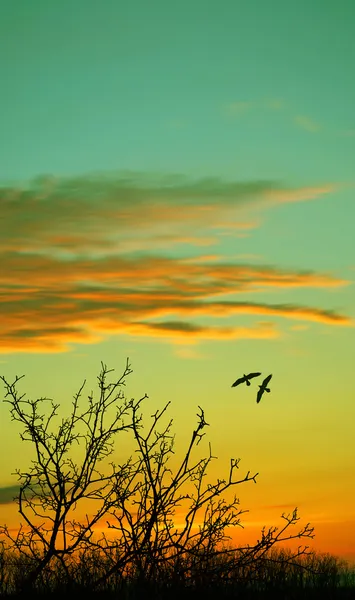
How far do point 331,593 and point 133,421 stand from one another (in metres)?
6.16

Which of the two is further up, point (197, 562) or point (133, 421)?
point (133, 421)

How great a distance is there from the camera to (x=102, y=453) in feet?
52.9

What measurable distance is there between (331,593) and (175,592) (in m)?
4.89

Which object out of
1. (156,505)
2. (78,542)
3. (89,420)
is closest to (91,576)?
(78,542)

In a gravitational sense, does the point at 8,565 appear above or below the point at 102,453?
below

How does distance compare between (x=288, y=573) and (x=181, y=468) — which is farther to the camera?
(x=288, y=573)

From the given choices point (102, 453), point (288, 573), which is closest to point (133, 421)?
point (102, 453)

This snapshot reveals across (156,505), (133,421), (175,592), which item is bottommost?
(175,592)

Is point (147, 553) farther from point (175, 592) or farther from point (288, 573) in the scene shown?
point (288, 573)

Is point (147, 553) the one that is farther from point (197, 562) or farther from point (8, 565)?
point (8, 565)

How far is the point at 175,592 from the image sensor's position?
15.3 meters

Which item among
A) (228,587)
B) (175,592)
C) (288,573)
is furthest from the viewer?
(288,573)

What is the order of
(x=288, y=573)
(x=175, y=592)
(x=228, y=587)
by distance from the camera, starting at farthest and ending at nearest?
(x=288, y=573), (x=228, y=587), (x=175, y=592)

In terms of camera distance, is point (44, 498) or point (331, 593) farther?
point (331, 593)
